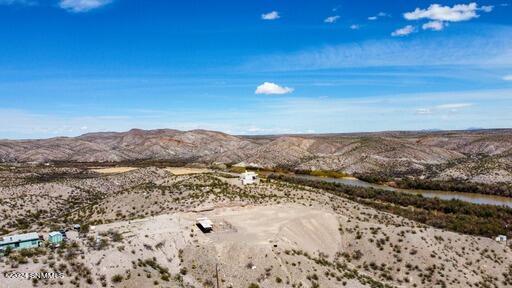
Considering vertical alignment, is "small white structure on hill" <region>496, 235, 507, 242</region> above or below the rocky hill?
below

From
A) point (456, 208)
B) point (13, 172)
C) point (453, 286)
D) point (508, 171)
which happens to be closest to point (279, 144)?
point (508, 171)

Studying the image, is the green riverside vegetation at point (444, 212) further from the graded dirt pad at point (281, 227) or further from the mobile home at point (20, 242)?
the mobile home at point (20, 242)

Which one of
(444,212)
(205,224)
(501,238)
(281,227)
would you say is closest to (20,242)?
(205,224)

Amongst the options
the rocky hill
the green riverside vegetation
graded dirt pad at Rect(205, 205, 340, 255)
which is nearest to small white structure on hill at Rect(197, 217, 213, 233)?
→ graded dirt pad at Rect(205, 205, 340, 255)

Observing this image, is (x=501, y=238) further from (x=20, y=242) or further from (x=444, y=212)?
(x=20, y=242)

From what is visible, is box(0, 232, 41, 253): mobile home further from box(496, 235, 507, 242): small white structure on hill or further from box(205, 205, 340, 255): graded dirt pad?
box(496, 235, 507, 242): small white structure on hill

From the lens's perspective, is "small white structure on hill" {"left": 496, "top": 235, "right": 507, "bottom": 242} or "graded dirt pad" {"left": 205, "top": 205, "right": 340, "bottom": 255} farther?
"small white structure on hill" {"left": 496, "top": 235, "right": 507, "bottom": 242}

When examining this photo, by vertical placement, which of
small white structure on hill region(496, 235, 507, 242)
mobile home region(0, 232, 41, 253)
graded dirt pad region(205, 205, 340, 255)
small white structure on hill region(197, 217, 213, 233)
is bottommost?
small white structure on hill region(496, 235, 507, 242)

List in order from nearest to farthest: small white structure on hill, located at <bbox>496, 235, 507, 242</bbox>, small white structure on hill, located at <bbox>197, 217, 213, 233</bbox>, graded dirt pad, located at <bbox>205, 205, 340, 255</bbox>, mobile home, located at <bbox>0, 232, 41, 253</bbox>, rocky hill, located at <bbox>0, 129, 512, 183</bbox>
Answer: mobile home, located at <bbox>0, 232, 41, 253</bbox>
graded dirt pad, located at <bbox>205, 205, 340, 255</bbox>
small white structure on hill, located at <bbox>197, 217, 213, 233</bbox>
small white structure on hill, located at <bbox>496, 235, 507, 242</bbox>
rocky hill, located at <bbox>0, 129, 512, 183</bbox>
